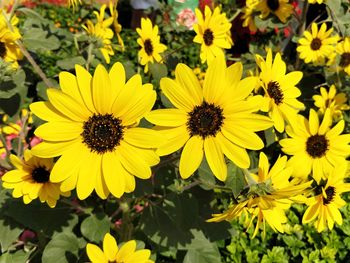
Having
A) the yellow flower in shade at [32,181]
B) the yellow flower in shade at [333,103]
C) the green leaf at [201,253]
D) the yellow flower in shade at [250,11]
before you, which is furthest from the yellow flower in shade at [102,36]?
the yellow flower in shade at [333,103]

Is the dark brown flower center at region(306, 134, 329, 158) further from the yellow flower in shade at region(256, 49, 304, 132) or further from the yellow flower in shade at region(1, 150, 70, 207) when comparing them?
the yellow flower in shade at region(1, 150, 70, 207)

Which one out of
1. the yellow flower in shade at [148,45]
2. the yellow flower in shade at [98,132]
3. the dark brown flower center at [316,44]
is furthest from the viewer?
the dark brown flower center at [316,44]

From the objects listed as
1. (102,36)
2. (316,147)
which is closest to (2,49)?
(102,36)

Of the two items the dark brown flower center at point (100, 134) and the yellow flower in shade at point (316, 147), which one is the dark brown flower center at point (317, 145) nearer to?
the yellow flower in shade at point (316, 147)

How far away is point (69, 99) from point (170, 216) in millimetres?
650

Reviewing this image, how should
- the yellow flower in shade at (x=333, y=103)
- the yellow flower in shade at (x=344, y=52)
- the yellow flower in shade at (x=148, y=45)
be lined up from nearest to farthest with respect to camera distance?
A: 1. the yellow flower in shade at (x=148, y=45)
2. the yellow flower in shade at (x=333, y=103)
3. the yellow flower in shade at (x=344, y=52)

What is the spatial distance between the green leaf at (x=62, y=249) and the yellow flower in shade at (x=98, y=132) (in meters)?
0.50

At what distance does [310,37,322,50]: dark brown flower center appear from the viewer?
245cm

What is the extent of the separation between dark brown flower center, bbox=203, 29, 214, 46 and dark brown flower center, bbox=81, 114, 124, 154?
1050 mm

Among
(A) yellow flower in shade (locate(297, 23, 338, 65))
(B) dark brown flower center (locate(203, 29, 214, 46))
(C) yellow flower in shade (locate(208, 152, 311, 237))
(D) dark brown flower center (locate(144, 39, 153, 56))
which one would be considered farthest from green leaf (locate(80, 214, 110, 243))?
(A) yellow flower in shade (locate(297, 23, 338, 65))

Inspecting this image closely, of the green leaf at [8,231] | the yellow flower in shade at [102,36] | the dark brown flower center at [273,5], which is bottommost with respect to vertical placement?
the green leaf at [8,231]

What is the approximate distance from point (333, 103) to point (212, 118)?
130cm

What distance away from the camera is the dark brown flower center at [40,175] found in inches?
51.7

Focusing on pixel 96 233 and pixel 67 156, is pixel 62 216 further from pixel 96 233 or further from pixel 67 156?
pixel 67 156
